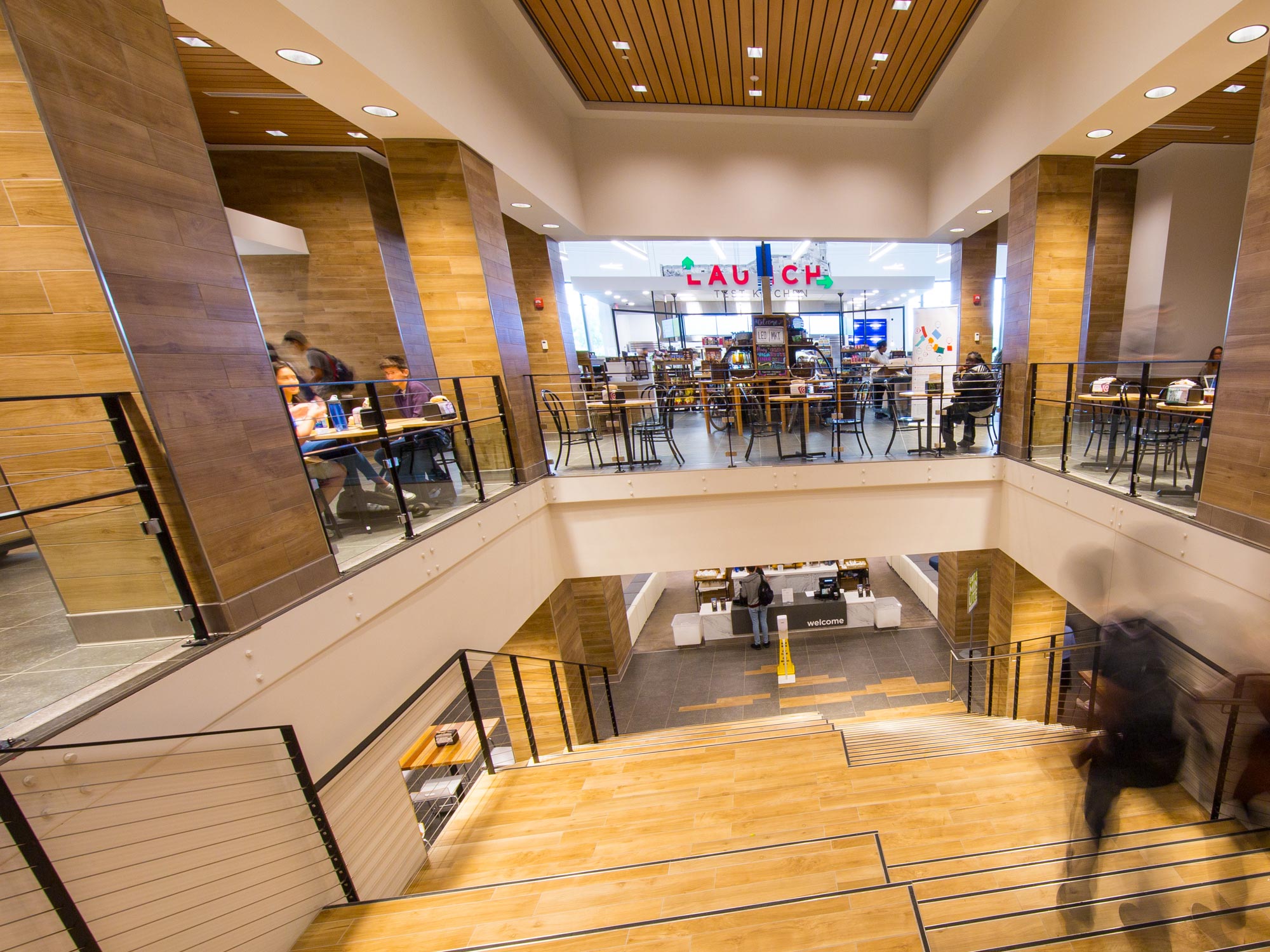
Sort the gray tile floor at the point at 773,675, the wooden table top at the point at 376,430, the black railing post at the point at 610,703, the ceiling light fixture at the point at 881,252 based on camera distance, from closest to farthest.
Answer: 1. the wooden table top at the point at 376,430
2. the black railing post at the point at 610,703
3. the gray tile floor at the point at 773,675
4. the ceiling light fixture at the point at 881,252

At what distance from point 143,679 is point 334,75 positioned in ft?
11.9

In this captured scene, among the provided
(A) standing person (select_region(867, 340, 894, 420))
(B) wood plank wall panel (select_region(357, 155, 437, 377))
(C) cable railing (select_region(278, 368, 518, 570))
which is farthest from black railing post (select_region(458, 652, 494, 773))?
(A) standing person (select_region(867, 340, 894, 420))

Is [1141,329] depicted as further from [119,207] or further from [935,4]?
[119,207]

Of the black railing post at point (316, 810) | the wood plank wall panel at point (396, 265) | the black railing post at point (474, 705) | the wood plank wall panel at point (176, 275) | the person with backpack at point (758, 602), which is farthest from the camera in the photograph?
the person with backpack at point (758, 602)

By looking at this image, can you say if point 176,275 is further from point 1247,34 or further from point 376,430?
point 1247,34

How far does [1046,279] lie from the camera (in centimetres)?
464

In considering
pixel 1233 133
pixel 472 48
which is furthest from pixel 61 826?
pixel 1233 133

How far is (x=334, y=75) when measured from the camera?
3.02 meters

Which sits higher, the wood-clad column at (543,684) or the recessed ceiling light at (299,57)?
the recessed ceiling light at (299,57)

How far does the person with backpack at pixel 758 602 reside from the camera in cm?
786

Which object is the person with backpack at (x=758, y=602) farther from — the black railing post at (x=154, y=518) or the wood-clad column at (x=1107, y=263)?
the black railing post at (x=154, y=518)

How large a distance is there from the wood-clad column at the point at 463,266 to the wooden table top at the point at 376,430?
90 centimetres

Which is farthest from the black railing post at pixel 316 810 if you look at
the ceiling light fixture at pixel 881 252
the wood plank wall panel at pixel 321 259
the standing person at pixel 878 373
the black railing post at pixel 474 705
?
the ceiling light fixture at pixel 881 252

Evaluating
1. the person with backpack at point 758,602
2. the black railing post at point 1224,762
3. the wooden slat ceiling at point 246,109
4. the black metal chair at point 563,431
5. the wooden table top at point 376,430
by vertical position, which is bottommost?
the person with backpack at point 758,602
